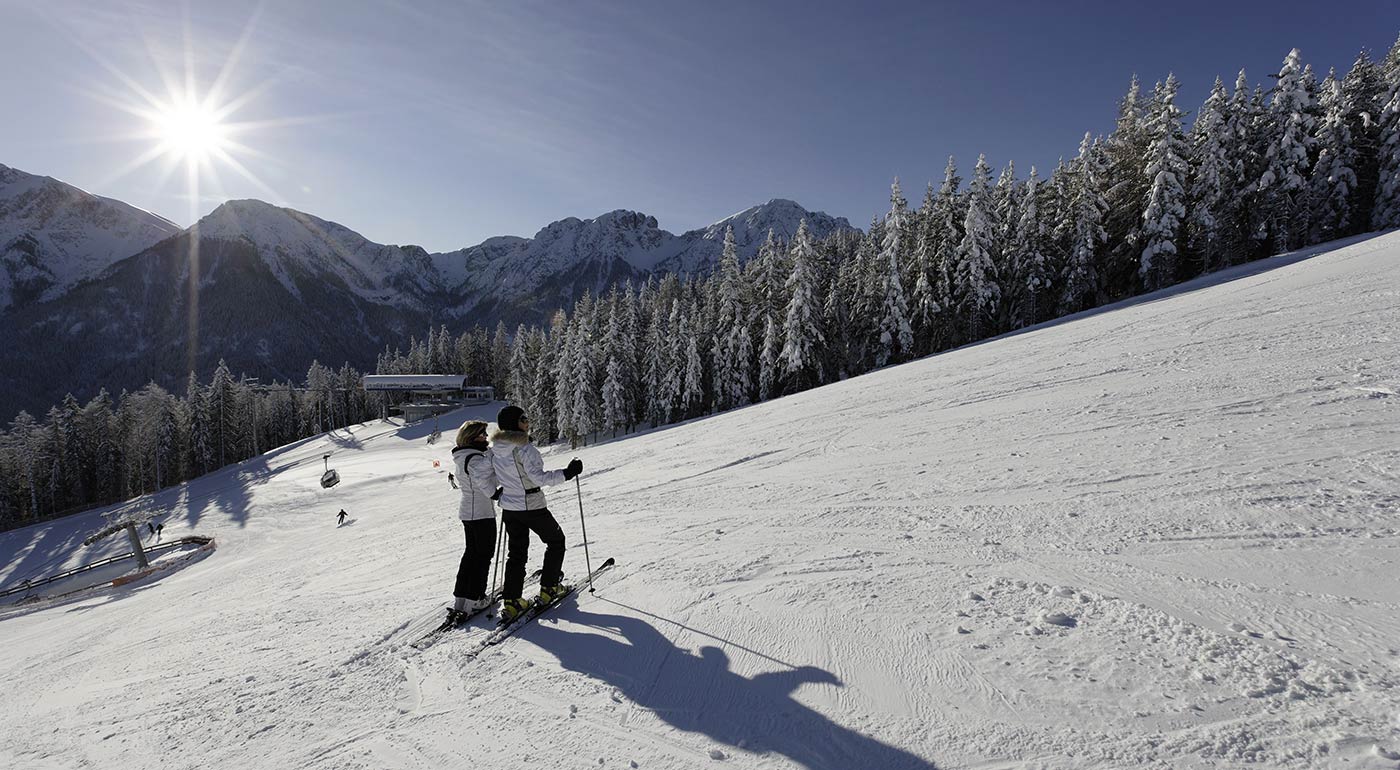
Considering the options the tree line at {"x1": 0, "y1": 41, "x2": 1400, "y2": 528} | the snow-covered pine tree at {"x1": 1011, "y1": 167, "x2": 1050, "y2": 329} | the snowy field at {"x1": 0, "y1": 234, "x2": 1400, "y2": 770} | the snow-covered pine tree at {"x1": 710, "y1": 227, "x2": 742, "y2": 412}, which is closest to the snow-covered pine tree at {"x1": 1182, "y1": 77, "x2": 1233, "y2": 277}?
the tree line at {"x1": 0, "y1": 41, "x2": 1400, "y2": 528}

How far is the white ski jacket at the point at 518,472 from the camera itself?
522 centimetres

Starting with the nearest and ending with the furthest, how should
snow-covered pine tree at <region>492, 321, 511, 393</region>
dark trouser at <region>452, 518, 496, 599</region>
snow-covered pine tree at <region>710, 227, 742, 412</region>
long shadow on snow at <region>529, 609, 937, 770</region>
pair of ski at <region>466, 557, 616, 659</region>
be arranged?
long shadow on snow at <region>529, 609, 937, 770</region> → pair of ski at <region>466, 557, 616, 659</region> → dark trouser at <region>452, 518, 496, 599</region> → snow-covered pine tree at <region>710, 227, 742, 412</region> → snow-covered pine tree at <region>492, 321, 511, 393</region>

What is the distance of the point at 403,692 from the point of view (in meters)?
4.15

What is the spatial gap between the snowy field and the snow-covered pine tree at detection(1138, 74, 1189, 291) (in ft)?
78.2

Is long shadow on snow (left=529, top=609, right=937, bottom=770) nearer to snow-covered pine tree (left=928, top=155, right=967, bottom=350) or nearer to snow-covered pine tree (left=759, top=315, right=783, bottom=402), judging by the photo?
snow-covered pine tree (left=759, top=315, right=783, bottom=402)

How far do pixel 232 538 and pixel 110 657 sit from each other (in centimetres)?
2527

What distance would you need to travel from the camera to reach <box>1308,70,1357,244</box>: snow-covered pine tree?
29.2 m

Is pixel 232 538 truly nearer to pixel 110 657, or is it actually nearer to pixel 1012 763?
pixel 110 657

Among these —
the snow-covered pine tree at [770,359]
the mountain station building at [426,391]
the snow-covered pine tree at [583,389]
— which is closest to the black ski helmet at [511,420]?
the snow-covered pine tree at [770,359]

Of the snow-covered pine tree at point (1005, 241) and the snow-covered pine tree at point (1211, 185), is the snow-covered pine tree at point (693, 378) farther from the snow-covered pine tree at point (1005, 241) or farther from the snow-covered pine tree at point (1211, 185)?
the snow-covered pine tree at point (1211, 185)

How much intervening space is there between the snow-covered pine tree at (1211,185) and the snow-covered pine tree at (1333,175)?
3788mm

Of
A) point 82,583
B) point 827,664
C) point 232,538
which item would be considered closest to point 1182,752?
point 827,664

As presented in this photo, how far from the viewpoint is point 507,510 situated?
5.39 metres

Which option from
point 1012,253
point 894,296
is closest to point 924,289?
point 894,296
